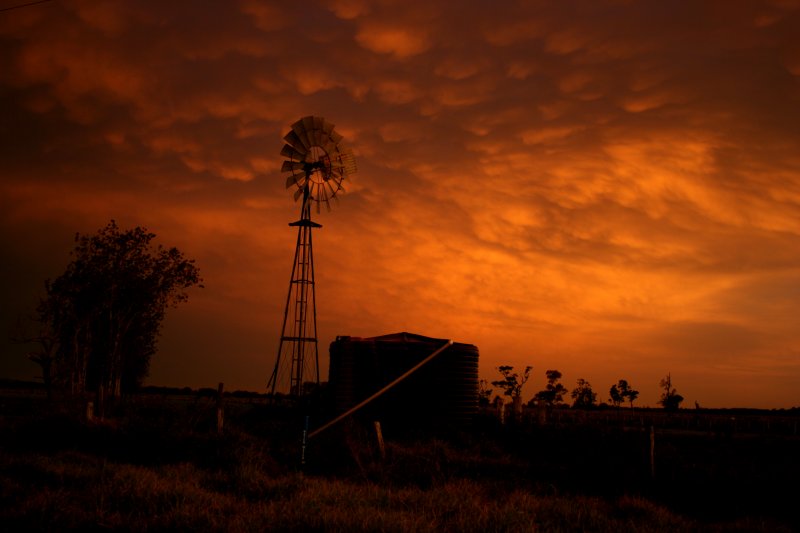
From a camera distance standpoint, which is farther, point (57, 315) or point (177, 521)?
point (57, 315)

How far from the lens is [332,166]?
34.6m

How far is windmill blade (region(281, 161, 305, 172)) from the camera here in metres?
34.3

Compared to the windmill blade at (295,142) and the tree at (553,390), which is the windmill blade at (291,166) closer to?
the windmill blade at (295,142)

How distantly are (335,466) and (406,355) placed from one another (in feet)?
28.5

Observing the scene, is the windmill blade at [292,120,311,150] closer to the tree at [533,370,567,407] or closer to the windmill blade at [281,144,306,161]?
the windmill blade at [281,144,306,161]

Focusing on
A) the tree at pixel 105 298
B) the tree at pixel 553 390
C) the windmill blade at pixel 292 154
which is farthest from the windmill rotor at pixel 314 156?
the tree at pixel 553 390

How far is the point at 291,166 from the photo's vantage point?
113 ft

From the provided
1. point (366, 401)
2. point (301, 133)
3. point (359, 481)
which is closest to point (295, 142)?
point (301, 133)

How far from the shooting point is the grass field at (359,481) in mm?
10969

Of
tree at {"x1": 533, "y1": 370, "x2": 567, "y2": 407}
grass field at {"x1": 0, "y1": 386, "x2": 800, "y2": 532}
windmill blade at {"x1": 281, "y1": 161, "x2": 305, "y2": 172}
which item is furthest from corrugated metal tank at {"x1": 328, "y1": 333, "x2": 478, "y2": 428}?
tree at {"x1": 533, "y1": 370, "x2": 567, "y2": 407}

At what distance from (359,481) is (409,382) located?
31.2ft

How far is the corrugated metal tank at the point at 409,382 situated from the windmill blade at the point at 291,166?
1214cm

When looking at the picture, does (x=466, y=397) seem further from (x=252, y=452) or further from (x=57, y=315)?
(x=57, y=315)

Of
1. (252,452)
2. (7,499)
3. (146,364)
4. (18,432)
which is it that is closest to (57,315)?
(146,364)
